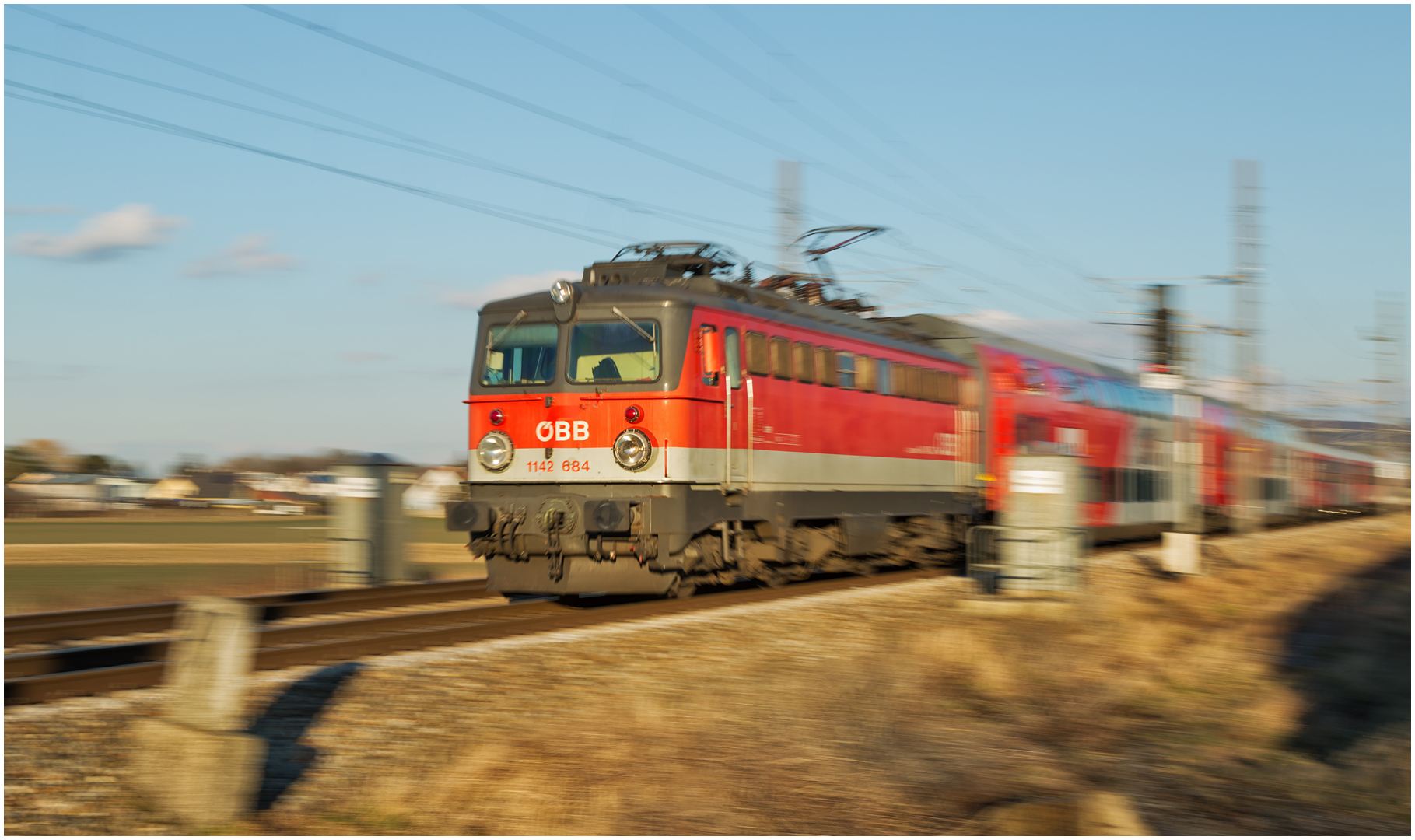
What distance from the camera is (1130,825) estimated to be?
552 centimetres

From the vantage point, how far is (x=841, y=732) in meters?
7.82

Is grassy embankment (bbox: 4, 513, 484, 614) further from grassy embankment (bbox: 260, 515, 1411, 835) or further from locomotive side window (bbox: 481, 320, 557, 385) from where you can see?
grassy embankment (bbox: 260, 515, 1411, 835)

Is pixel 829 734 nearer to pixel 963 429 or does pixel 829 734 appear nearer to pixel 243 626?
pixel 243 626

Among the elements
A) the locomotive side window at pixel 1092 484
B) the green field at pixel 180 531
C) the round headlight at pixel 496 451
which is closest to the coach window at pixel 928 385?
the locomotive side window at pixel 1092 484

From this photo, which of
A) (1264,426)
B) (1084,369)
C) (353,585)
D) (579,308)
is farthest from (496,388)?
(1264,426)

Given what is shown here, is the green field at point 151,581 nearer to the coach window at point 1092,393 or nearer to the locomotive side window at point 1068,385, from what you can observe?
the locomotive side window at point 1068,385

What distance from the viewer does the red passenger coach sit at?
13.0m

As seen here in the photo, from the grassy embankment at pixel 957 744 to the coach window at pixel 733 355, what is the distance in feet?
11.4

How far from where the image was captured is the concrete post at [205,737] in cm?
593

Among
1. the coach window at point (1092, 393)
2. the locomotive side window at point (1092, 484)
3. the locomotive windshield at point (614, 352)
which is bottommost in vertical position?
the locomotive side window at point (1092, 484)

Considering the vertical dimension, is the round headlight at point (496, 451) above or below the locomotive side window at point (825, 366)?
below

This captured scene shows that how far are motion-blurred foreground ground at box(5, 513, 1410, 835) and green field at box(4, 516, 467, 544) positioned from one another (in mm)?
20044

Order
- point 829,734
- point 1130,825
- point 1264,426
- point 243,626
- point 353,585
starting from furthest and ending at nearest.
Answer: point 1264,426
point 353,585
point 829,734
point 243,626
point 1130,825

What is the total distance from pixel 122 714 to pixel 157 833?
7.69ft
